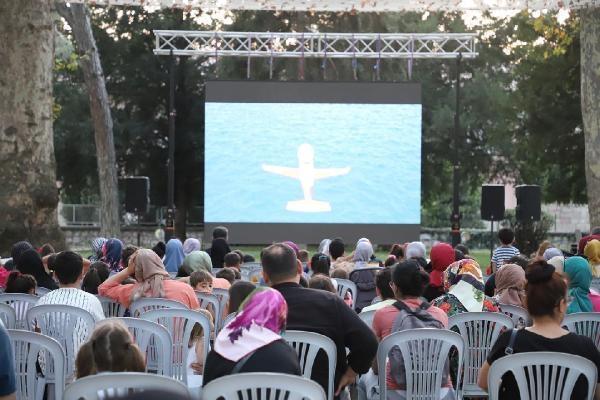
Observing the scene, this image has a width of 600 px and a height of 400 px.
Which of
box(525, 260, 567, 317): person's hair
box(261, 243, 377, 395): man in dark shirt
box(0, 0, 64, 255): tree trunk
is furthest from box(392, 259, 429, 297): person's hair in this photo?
box(0, 0, 64, 255): tree trunk

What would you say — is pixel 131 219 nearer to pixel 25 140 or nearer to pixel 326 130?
pixel 326 130

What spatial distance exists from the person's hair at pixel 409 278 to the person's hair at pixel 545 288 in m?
1.13

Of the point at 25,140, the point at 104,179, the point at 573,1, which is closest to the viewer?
the point at 25,140

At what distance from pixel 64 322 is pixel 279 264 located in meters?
1.59

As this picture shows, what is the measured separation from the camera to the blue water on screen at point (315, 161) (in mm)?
20438

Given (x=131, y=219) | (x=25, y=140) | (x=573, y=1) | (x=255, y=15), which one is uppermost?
(x=255, y=15)

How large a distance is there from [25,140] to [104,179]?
13239 mm

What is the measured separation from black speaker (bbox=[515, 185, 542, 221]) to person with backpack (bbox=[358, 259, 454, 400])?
14322 millimetres

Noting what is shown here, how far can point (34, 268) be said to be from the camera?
774 centimetres

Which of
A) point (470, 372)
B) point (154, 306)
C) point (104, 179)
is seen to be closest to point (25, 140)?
point (154, 306)

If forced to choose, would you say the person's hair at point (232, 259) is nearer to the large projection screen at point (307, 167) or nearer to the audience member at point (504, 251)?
the audience member at point (504, 251)

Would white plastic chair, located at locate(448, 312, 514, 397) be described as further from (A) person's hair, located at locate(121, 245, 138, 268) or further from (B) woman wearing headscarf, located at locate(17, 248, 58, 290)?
(A) person's hair, located at locate(121, 245, 138, 268)

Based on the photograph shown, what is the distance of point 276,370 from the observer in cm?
380

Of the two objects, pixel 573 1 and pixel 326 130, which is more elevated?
pixel 573 1
